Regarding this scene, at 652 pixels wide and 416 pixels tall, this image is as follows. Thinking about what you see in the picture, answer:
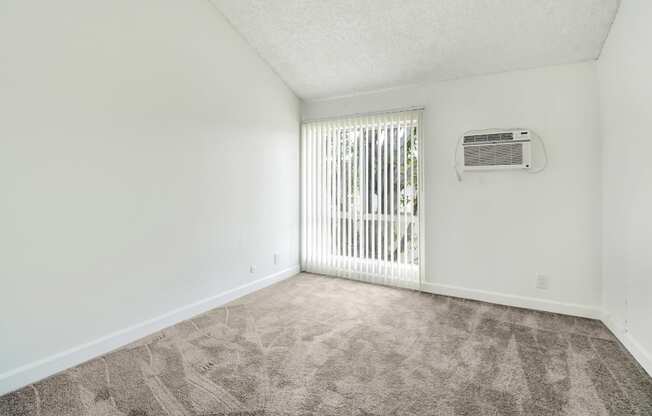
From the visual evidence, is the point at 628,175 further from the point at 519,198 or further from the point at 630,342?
the point at 630,342

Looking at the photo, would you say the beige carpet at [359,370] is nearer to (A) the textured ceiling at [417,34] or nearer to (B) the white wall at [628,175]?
(B) the white wall at [628,175]

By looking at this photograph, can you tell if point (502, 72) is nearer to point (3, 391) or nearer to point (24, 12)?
point (24, 12)

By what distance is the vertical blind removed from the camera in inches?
145

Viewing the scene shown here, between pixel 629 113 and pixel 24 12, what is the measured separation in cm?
394

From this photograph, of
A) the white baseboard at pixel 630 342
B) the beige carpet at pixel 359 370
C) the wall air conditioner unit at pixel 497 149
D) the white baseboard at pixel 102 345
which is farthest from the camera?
the wall air conditioner unit at pixel 497 149

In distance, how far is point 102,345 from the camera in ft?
7.30

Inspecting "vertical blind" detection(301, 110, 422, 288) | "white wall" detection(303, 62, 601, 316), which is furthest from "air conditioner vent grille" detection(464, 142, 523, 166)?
"vertical blind" detection(301, 110, 422, 288)

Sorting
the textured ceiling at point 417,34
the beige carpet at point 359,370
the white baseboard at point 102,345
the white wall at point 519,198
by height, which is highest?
the textured ceiling at point 417,34

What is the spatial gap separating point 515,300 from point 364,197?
76.2 inches

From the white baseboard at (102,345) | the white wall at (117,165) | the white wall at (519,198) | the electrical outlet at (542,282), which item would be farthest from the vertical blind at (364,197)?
the white baseboard at (102,345)

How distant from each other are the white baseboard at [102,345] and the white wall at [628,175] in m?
3.30

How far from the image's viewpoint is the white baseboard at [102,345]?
6.03ft

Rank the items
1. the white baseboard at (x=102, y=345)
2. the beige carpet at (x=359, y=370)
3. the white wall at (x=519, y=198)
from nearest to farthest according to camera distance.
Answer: the beige carpet at (x=359, y=370) → the white baseboard at (x=102, y=345) → the white wall at (x=519, y=198)

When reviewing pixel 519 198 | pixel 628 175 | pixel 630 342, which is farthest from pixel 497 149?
pixel 630 342
